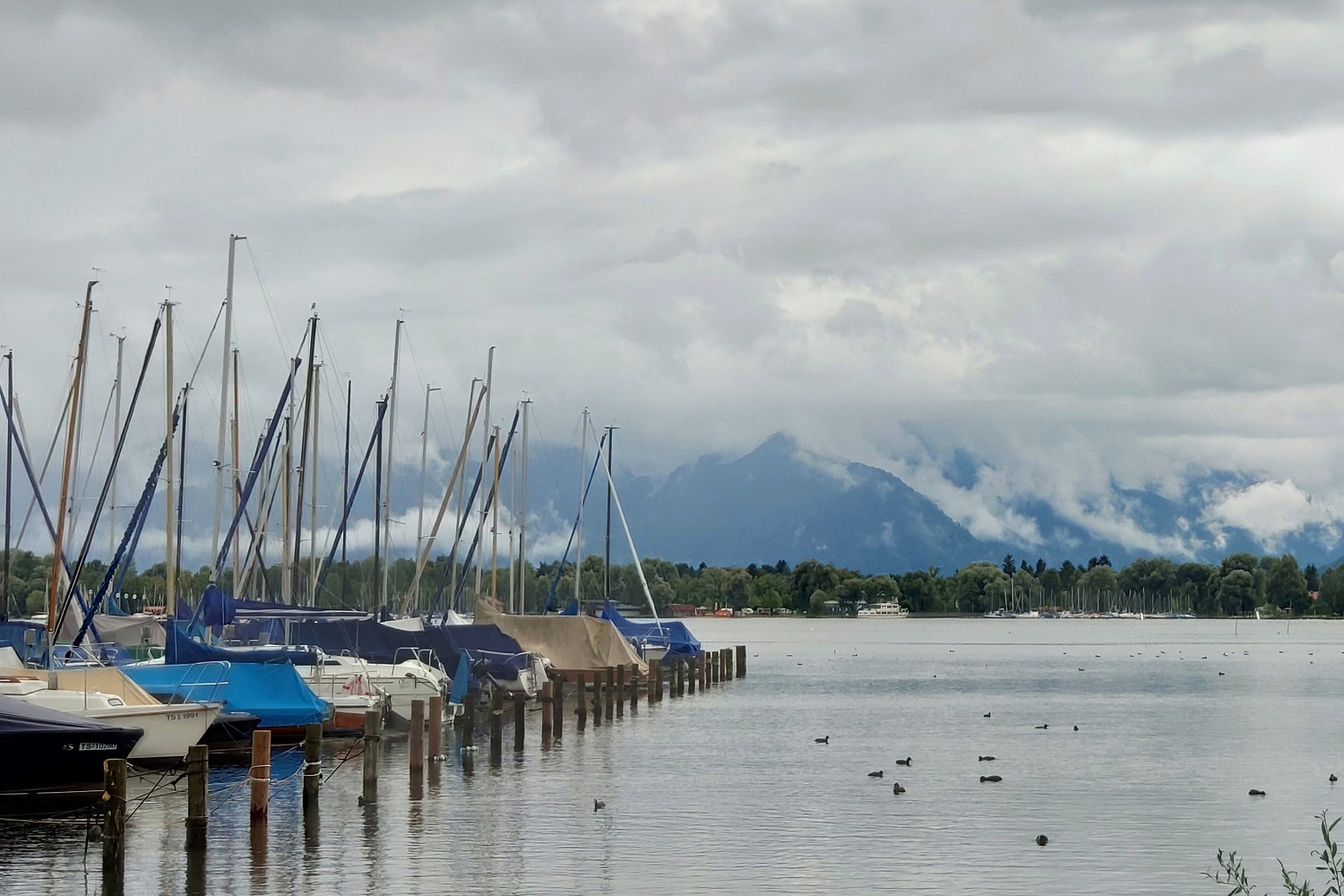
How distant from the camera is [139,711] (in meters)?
41.9

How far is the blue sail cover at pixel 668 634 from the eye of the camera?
3976 inches

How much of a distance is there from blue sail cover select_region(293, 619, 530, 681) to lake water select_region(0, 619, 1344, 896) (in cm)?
334

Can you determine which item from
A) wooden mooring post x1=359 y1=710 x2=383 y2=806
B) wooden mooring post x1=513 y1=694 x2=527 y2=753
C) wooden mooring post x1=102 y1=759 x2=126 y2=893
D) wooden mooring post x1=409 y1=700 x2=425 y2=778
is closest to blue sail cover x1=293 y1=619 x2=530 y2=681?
wooden mooring post x1=513 y1=694 x2=527 y2=753

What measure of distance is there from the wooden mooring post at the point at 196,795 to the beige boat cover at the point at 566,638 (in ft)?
153

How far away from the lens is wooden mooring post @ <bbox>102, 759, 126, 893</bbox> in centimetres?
3061

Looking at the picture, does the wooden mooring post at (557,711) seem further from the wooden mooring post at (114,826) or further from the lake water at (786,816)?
the wooden mooring post at (114,826)

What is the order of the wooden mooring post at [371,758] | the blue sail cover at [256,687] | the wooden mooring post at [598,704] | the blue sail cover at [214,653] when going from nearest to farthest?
the wooden mooring post at [371,758], the blue sail cover at [256,687], the blue sail cover at [214,653], the wooden mooring post at [598,704]

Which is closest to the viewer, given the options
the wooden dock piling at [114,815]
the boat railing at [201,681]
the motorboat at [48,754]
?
the wooden dock piling at [114,815]

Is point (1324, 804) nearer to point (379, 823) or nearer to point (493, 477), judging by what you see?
point (379, 823)

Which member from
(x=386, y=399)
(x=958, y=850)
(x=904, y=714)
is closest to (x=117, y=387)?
(x=386, y=399)

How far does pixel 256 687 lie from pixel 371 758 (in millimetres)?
9953

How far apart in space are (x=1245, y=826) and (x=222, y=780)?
26.1 metres

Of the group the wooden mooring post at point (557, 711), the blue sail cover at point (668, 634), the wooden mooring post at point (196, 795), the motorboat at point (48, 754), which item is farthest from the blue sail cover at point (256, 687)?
the blue sail cover at point (668, 634)

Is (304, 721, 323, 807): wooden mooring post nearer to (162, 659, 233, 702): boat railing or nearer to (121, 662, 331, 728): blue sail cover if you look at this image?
(162, 659, 233, 702): boat railing
